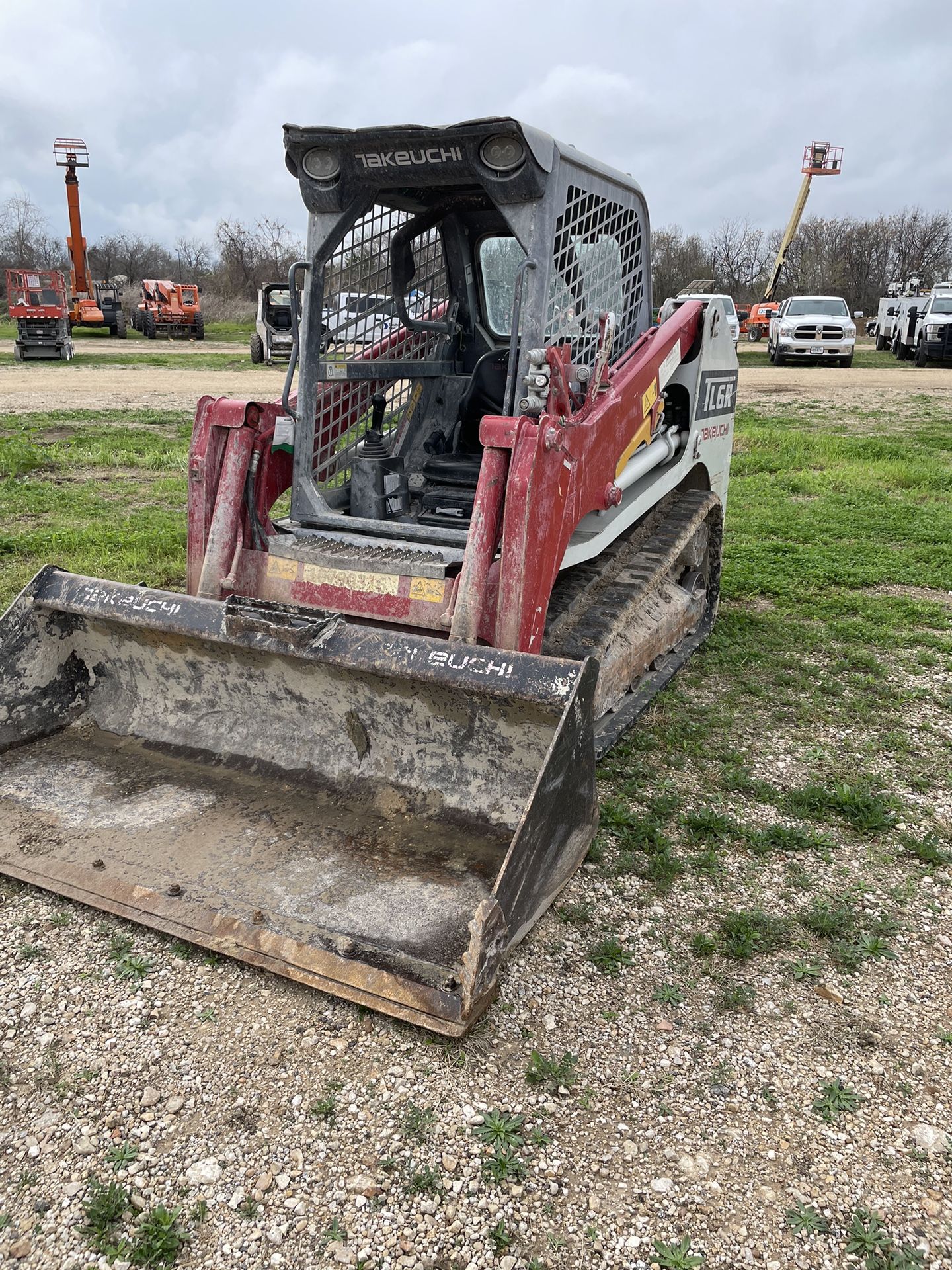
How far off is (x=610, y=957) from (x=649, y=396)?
96.6 inches

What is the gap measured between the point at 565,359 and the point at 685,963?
224cm

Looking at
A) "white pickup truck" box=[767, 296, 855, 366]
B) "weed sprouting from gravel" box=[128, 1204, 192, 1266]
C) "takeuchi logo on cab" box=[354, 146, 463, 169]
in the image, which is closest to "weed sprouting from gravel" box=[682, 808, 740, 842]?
"weed sprouting from gravel" box=[128, 1204, 192, 1266]

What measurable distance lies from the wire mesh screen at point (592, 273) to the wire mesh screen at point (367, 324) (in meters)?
0.88

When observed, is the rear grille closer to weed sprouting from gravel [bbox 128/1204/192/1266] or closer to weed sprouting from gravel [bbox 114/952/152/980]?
weed sprouting from gravel [bbox 114/952/152/980]

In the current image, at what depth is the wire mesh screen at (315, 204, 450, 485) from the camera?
14.6ft

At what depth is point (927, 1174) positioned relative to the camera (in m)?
2.43

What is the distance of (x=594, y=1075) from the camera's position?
2719mm

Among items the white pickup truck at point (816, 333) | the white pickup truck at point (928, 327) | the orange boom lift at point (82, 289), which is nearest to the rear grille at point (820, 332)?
the white pickup truck at point (816, 333)

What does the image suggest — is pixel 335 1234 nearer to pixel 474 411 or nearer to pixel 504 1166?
pixel 504 1166

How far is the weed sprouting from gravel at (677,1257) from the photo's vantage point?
220 centimetres

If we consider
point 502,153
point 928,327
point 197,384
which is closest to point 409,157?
point 502,153

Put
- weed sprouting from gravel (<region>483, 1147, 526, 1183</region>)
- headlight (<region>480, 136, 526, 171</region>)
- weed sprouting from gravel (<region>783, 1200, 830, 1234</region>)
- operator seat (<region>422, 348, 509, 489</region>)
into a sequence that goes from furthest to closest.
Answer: operator seat (<region>422, 348, 509, 489</region>), headlight (<region>480, 136, 526, 171</region>), weed sprouting from gravel (<region>483, 1147, 526, 1183</region>), weed sprouting from gravel (<region>783, 1200, 830, 1234</region>)

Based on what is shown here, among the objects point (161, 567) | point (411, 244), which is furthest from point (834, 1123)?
point (161, 567)

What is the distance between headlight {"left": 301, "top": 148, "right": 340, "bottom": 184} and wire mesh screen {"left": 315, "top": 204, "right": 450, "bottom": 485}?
33 centimetres
